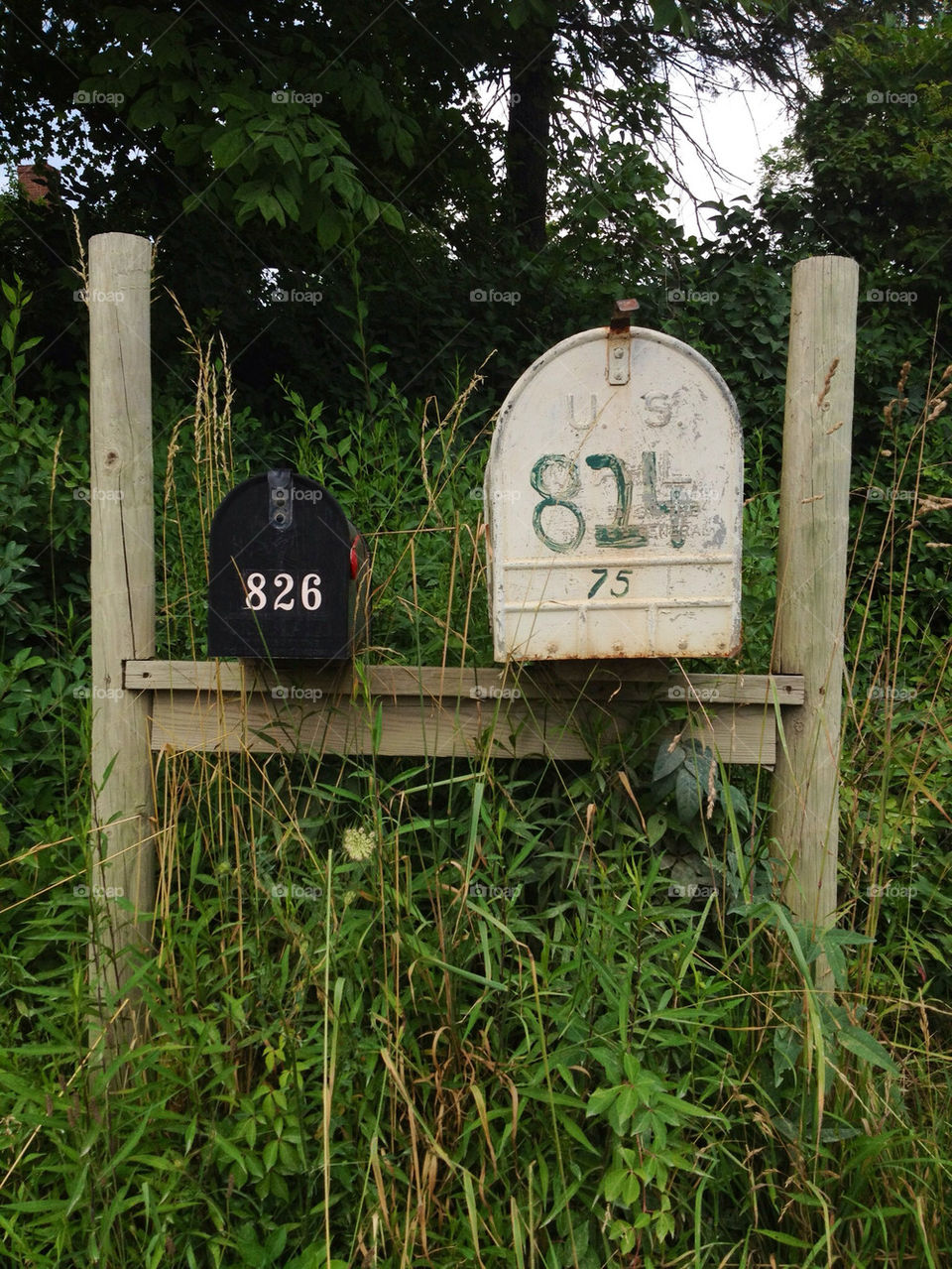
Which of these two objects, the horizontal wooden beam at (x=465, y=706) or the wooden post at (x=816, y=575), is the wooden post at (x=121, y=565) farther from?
the wooden post at (x=816, y=575)

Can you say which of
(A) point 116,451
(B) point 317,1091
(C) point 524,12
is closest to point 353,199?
(C) point 524,12

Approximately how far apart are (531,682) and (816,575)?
626 millimetres

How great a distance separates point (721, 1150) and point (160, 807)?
129cm

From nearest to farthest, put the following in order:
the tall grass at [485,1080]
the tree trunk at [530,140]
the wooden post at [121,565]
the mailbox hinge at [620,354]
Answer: the tall grass at [485,1080], the mailbox hinge at [620,354], the wooden post at [121,565], the tree trunk at [530,140]

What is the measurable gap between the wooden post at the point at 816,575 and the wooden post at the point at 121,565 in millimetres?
1344

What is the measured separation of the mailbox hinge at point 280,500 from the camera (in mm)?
1694

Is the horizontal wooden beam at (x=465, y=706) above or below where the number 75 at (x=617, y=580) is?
below

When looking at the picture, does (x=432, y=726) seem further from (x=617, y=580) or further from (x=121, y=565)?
(x=121, y=565)

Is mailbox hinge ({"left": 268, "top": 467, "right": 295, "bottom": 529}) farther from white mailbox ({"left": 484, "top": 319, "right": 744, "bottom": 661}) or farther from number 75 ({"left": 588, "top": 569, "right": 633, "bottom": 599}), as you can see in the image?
number 75 ({"left": 588, "top": 569, "right": 633, "bottom": 599})

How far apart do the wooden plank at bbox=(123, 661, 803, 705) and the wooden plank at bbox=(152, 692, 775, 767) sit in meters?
0.03

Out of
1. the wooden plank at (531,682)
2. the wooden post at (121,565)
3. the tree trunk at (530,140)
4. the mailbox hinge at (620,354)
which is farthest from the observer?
the tree trunk at (530,140)

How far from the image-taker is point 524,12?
3.42 m

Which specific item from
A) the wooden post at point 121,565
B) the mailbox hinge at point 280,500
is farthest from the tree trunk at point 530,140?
the mailbox hinge at point 280,500

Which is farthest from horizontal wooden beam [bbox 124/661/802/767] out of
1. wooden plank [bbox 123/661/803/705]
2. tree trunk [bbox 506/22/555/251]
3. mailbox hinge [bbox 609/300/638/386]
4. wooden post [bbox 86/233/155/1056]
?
tree trunk [bbox 506/22/555/251]
